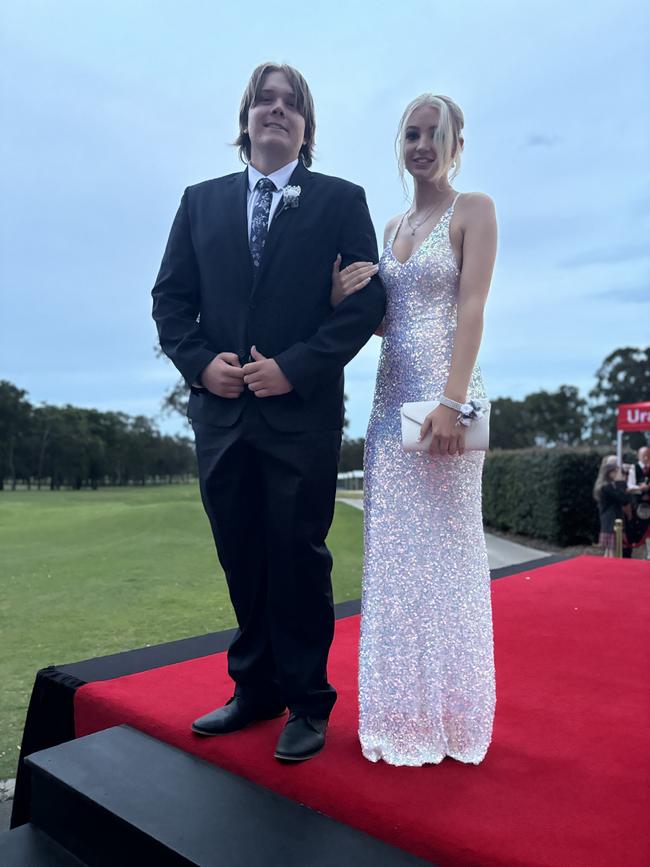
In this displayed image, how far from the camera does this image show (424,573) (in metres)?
2.01

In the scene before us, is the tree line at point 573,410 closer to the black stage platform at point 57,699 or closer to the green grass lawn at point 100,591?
the green grass lawn at point 100,591

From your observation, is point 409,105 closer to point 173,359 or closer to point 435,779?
point 173,359

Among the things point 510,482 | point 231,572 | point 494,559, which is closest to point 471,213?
point 231,572

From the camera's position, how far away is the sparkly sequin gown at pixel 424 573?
1962mm

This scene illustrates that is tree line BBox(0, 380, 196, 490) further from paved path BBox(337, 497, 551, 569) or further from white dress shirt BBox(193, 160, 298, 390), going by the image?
white dress shirt BBox(193, 160, 298, 390)

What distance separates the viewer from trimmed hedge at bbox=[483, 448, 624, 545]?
12094 mm

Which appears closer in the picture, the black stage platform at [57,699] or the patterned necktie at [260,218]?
the patterned necktie at [260,218]

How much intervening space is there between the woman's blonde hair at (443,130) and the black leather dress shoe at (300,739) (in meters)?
1.63

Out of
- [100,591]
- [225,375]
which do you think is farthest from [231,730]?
[100,591]

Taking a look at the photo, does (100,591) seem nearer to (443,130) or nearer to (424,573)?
(424,573)

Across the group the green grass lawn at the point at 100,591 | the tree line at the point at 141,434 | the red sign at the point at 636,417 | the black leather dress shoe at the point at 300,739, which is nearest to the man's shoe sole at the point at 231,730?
the black leather dress shoe at the point at 300,739

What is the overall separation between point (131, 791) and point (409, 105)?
2.05 metres

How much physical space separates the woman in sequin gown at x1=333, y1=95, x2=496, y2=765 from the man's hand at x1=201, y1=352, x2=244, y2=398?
1.22ft

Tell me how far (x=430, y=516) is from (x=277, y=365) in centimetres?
62
